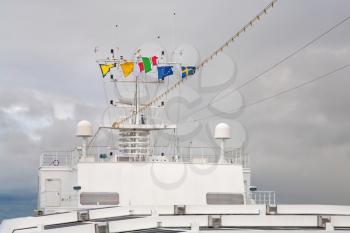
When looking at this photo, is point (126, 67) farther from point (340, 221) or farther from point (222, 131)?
point (340, 221)

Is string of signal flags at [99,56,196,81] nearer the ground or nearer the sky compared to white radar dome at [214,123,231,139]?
nearer the sky

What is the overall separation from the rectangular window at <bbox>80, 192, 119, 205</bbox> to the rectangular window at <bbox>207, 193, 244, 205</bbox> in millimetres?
5640

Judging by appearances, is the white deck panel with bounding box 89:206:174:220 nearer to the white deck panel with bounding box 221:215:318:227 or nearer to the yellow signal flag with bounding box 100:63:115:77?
the white deck panel with bounding box 221:215:318:227

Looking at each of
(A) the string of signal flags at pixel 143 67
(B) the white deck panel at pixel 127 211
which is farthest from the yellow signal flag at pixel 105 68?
(B) the white deck panel at pixel 127 211

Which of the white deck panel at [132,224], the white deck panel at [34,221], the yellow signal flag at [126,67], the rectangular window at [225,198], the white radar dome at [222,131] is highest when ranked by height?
the yellow signal flag at [126,67]

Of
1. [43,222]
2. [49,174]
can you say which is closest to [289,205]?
[43,222]

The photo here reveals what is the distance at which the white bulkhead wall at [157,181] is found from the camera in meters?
36.2

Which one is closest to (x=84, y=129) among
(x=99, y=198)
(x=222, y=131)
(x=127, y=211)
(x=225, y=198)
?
(x=99, y=198)

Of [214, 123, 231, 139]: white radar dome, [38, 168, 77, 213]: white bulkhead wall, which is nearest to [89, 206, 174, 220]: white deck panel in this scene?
[214, 123, 231, 139]: white radar dome

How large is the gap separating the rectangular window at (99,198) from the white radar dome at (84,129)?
4.90 metres

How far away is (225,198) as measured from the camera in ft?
122

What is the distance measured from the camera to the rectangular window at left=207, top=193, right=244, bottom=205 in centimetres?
3697

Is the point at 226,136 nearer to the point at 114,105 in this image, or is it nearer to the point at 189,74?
the point at 189,74

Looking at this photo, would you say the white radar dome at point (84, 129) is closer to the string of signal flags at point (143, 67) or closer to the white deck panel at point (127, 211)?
the string of signal flags at point (143, 67)
